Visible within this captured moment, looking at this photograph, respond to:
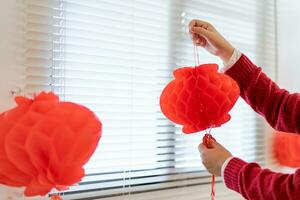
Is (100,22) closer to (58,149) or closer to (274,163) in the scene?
(58,149)

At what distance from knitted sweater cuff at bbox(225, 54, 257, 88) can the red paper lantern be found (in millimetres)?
163

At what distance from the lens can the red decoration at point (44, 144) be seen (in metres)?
0.60

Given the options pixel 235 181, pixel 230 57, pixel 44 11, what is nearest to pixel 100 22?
pixel 44 11

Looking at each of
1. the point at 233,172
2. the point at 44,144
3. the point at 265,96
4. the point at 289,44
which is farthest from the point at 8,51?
the point at 289,44

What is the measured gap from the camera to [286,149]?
5.40ft

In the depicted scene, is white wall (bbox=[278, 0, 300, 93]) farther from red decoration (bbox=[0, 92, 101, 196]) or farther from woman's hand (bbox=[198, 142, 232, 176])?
red decoration (bbox=[0, 92, 101, 196])

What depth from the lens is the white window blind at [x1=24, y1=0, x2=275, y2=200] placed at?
39.4 inches

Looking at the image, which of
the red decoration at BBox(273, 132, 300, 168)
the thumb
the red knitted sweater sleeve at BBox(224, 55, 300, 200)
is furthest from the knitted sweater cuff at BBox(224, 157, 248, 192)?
the red decoration at BBox(273, 132, 300, 168)

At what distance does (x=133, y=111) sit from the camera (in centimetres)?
120

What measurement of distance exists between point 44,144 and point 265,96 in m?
0.73

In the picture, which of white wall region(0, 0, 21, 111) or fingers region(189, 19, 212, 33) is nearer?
white wall region(0, 0, 21, 111)

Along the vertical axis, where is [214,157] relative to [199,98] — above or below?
below

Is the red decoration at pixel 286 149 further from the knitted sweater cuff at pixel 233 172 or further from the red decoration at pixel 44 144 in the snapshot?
the red decoration at pixel 44 144

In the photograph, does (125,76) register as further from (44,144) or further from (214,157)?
(44,144)
